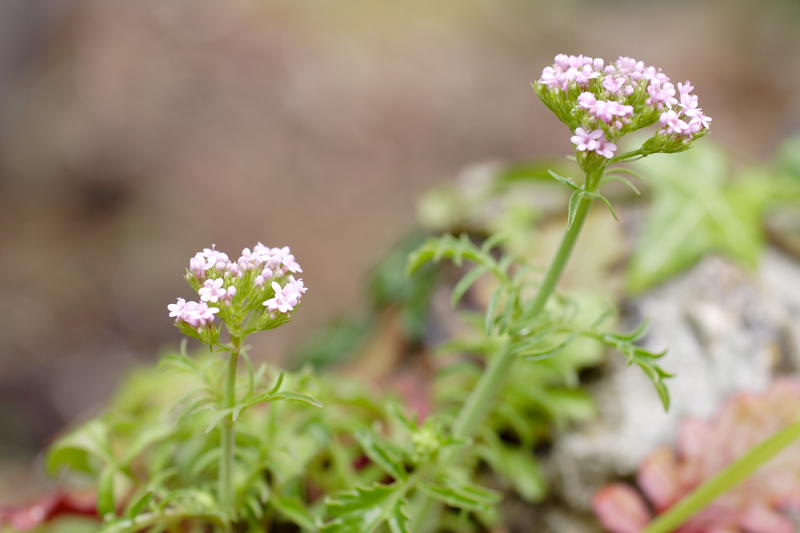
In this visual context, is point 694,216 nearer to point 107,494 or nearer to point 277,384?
point 277,384

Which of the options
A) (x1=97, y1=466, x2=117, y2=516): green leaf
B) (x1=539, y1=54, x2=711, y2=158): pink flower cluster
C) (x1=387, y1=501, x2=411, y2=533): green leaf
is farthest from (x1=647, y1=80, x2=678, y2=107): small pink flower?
(x1=97, y1=466, x2=117, y2=516): green leaf

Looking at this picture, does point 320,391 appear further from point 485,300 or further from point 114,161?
point 114,161

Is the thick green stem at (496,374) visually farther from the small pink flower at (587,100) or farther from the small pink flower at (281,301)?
the small pink flower at (281,301)

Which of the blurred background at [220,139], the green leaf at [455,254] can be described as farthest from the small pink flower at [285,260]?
the blurred background at [220,139]

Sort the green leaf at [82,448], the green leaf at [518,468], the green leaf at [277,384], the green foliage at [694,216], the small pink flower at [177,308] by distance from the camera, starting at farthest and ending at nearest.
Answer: the green foliage at [694,216]
the green leaf at [518,468]
the green leaf at [82,448]
the green leaf at [277,384]
the small pink flower at [177,308]

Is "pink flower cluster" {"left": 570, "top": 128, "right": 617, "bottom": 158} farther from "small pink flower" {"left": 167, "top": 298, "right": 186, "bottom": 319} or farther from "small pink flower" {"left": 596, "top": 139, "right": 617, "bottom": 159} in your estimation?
"small pink flower" {"left": 167, "top": 298, "right": 186, "bottom": 319}

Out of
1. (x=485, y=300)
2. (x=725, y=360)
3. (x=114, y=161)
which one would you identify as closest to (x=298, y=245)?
(x=114, y=161)
